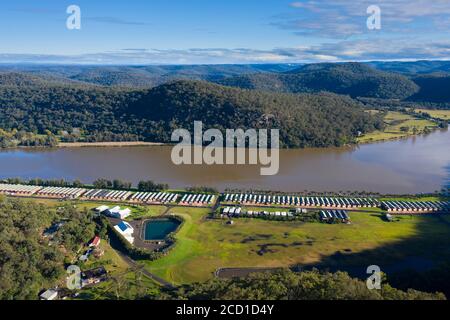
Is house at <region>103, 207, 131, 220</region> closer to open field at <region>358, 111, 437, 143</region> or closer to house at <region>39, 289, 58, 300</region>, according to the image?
house at <region>39, 289, 58, 300</region>

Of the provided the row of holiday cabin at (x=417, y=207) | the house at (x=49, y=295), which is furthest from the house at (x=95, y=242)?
the row of holiday cabin at (x=417, y=207)

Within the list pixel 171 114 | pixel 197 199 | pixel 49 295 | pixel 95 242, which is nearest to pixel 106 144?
pixel 171 114

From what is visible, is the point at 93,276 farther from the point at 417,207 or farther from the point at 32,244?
the point at 417,207


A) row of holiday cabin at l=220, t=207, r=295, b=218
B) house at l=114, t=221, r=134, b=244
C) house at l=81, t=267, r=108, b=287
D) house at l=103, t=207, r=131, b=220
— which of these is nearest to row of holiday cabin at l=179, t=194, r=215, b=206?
row of holiday cabin at l=220, t=207, r=295, b=218

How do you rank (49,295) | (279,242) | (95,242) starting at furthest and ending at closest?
1. (279,242)
2. (95,242)
3. (49,295)

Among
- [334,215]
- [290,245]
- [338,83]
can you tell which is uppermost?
[338,83]
